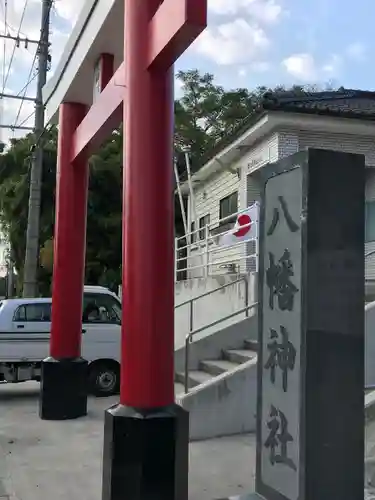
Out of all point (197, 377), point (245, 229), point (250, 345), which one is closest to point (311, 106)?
point (245, 229)

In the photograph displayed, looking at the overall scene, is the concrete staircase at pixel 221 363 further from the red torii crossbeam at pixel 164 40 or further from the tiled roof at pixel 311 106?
the tiled roof at pixel 311 106

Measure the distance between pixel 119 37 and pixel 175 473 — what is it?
4655 mm

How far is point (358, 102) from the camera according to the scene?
14422 millimetres

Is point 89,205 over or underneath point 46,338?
over

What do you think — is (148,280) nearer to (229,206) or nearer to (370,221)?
(370,221)

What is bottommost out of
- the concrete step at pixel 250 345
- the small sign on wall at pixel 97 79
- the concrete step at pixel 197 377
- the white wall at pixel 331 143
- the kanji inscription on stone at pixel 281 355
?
the concrete step at pixel 197 377

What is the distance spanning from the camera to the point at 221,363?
909cm

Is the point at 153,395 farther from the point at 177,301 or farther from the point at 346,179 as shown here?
the point at 177,301

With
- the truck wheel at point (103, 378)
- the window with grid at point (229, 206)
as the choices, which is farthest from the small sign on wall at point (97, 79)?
the window with grid at point (229, 206)

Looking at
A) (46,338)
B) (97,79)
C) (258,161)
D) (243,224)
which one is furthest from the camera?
(258,161)

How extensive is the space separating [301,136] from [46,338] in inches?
245

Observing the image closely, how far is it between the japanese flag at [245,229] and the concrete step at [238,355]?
2770 millimetres

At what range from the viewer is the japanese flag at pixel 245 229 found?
11.6 m

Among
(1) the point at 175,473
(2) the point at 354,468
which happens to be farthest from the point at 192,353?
(2) the point at 354,468
